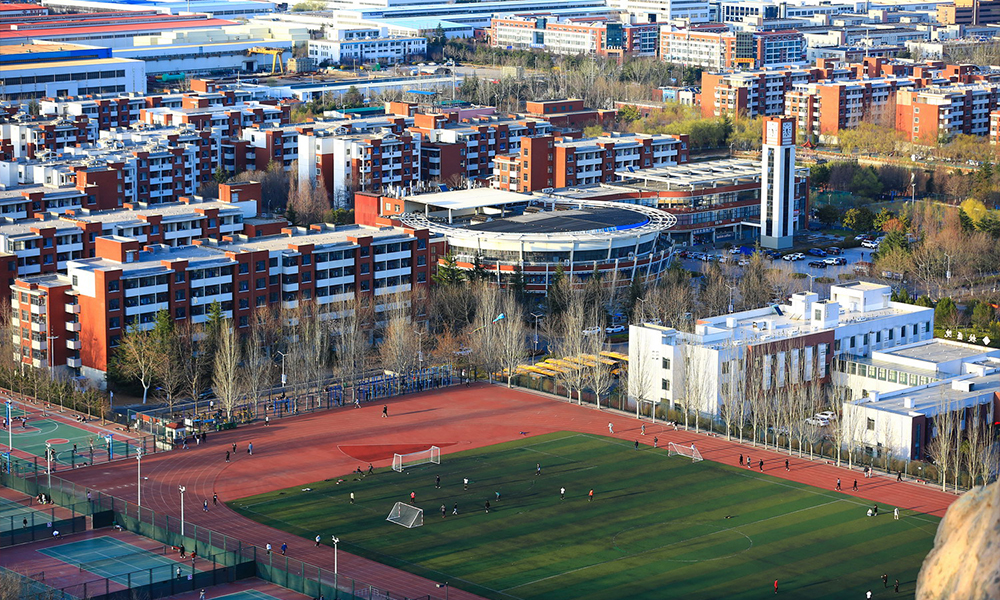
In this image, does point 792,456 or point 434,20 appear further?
point 434,20

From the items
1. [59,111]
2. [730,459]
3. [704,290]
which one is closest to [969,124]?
[704,290]

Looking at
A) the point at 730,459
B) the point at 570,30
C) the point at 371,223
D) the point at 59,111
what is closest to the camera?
the point at 730,459

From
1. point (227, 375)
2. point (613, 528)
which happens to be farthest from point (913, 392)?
point (227, 375)

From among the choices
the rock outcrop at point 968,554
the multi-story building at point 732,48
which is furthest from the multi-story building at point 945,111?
the rock outcrop at point 968,554

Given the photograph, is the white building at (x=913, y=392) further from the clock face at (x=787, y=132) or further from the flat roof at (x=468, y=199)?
the clock face at (x=787, y=132)

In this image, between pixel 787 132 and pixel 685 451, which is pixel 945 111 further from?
pixel 685 451

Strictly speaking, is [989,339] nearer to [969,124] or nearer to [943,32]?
[969,124]

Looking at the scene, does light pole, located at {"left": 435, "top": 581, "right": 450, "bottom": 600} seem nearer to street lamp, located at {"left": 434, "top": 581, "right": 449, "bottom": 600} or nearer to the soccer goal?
street lamp, located at {"left": 434, "top": 581, "right": 449, "bottom": 600}
